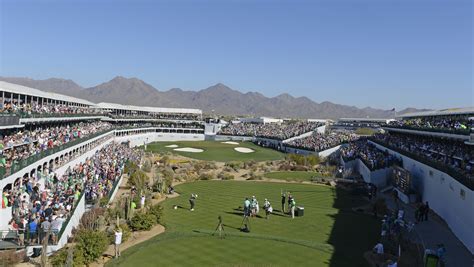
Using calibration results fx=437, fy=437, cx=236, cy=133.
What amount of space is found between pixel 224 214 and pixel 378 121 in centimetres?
13957

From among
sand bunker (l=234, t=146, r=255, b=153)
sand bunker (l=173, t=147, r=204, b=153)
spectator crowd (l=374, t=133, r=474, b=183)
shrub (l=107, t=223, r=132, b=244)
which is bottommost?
sand bunker (l=173, t=147, r=204, b=153)

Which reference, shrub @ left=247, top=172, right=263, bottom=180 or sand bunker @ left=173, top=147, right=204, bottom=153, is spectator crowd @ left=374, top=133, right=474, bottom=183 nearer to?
shrub @ left=247, top=172, right=263, bottom=180

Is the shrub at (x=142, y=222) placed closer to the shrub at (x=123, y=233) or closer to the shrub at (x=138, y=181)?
the shrub at (x=123, y=233)

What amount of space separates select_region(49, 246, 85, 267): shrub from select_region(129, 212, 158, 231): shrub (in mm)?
6044

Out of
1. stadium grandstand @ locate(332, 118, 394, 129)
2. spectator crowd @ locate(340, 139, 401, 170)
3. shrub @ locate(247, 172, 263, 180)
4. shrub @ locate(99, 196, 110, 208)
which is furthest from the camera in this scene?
stadium grandstand @ locate(332, 118, 394, 129)

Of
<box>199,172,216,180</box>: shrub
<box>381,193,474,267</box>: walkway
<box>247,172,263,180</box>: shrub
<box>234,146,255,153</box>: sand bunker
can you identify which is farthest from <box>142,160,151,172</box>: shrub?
<box>381,193,474,267</box>: walkway

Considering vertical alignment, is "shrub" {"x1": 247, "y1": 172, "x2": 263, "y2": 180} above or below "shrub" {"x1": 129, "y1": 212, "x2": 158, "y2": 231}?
below

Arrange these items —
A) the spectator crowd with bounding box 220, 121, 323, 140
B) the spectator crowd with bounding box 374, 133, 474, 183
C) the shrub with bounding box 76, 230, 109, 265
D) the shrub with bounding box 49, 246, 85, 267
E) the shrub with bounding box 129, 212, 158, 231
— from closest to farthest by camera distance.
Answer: the shrub with bounding box 49, 246, 85, 267 < the shrub with bounding box 76, 230, 109, 265 < the shrub with bounding box 129, 212, 158, 231 < the spectator crowd with bounding box 374, 133, 474, 183 < the spectator crowd with bounding box 220, 121, 323, 140

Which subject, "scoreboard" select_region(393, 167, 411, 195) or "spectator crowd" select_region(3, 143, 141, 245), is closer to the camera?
"spectator crowd" select_region(3, 143, 141, 245)

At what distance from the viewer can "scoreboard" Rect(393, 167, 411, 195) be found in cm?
3547

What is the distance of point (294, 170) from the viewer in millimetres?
56625

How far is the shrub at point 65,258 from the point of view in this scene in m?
17.9

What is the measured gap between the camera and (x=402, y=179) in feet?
121

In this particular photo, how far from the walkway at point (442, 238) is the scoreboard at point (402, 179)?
354 centimetres
